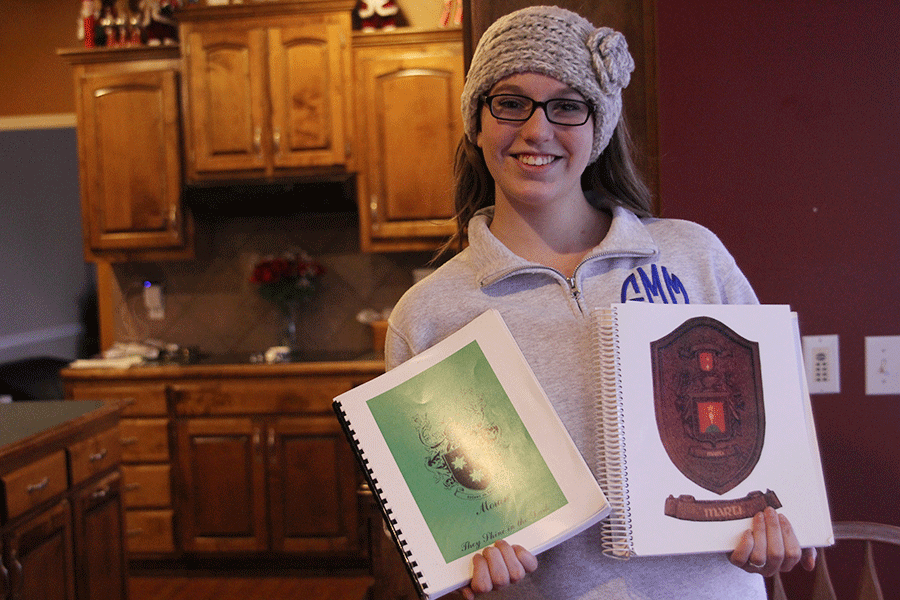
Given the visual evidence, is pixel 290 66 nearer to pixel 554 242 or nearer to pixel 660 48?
pixel 660 48

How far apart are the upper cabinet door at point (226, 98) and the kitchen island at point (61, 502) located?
59.6 inches

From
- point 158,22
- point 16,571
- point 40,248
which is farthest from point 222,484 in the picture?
point 40,248

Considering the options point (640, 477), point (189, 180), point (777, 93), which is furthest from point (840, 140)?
point (189, 180)

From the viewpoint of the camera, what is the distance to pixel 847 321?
1516mm

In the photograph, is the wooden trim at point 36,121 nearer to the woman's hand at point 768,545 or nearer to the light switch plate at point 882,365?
the light switch plate at point 882,365

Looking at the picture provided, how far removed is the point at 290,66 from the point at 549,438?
2974mm

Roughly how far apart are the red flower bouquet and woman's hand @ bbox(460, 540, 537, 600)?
2.93 m

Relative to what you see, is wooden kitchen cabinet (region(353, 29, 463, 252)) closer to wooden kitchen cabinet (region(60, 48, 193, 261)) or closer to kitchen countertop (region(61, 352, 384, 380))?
kitchen countertop (region(61, 352, 384, 380))

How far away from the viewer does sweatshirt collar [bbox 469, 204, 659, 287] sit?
102cm

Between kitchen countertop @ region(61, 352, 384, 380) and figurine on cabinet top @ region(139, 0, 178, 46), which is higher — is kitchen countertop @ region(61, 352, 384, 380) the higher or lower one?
the lower one

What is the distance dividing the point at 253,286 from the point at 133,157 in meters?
0.89

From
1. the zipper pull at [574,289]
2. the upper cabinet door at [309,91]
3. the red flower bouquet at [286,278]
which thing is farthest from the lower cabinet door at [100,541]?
the zipper pull at [574,289]

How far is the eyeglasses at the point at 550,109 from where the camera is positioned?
1003 mm

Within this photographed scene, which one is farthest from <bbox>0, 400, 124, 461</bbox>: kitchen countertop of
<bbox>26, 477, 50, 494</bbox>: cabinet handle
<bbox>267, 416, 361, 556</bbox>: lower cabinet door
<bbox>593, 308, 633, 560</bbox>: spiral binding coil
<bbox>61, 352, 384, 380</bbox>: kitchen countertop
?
<bbox>593, 308, 633, 560</bbox>: spiral binding coil
